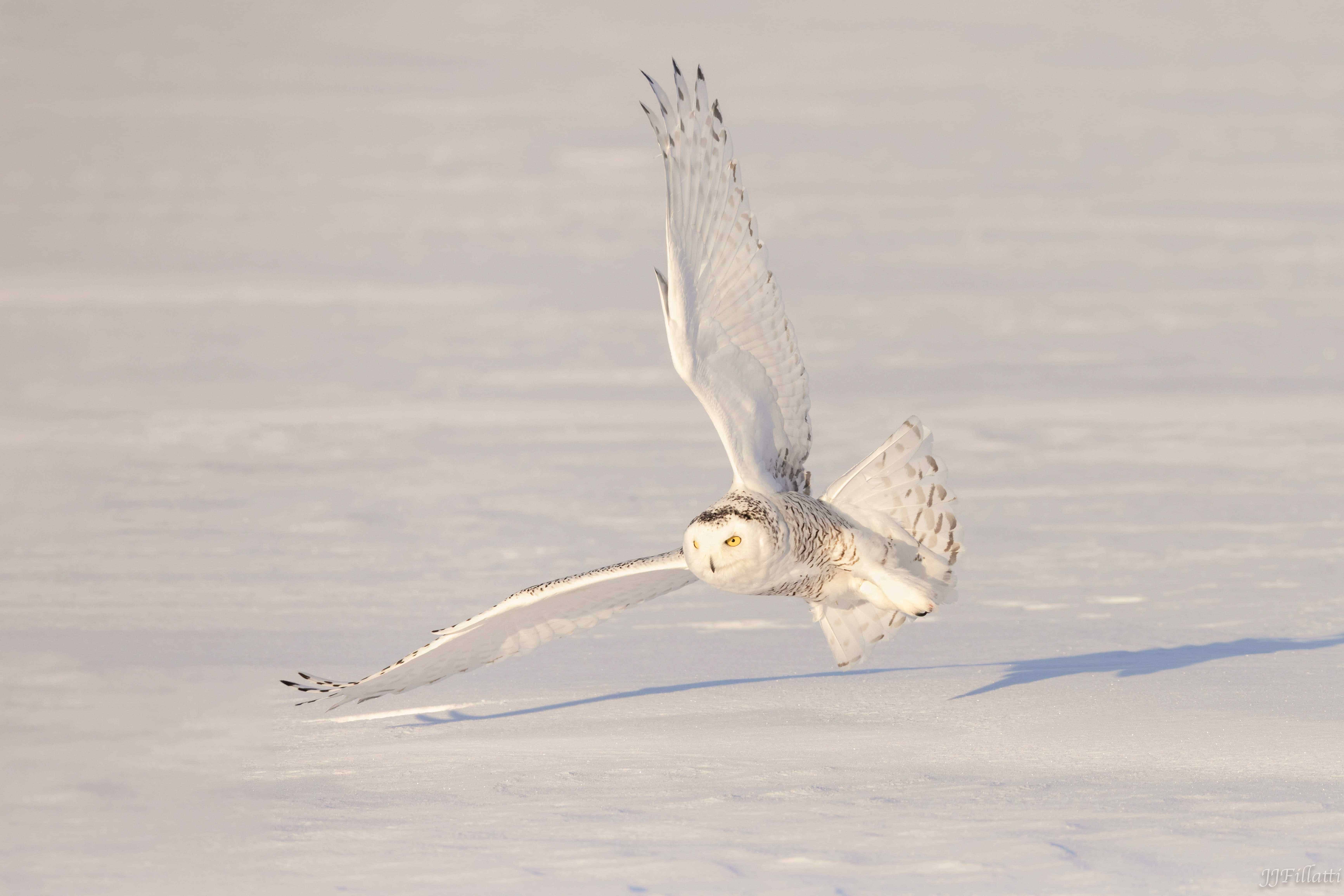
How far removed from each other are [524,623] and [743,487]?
103cm

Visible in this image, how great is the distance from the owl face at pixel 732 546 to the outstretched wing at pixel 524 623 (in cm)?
29

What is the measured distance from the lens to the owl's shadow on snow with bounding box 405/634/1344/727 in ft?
25.9

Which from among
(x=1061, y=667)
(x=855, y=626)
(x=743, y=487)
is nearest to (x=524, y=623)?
(x=743, y=487)

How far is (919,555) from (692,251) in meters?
1.52

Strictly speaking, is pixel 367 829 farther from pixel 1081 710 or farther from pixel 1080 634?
pixel 1080 634

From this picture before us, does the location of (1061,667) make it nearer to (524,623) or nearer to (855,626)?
A: (855,626)

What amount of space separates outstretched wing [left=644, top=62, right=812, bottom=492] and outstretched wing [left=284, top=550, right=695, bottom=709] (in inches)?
23.0

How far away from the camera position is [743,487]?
22.7 feet

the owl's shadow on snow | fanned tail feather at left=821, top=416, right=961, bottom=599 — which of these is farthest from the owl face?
the owl's shadow on snow

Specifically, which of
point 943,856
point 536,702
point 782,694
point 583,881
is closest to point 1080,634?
point 782,694

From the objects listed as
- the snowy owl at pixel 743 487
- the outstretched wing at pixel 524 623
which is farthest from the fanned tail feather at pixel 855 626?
the outstretched wing at pixel 524 623

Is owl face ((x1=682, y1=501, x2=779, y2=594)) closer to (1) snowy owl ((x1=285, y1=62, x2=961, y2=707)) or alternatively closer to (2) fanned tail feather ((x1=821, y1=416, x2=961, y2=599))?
(1) snowy owl ((x1=285, y1=62, x2=961, y2=707))
